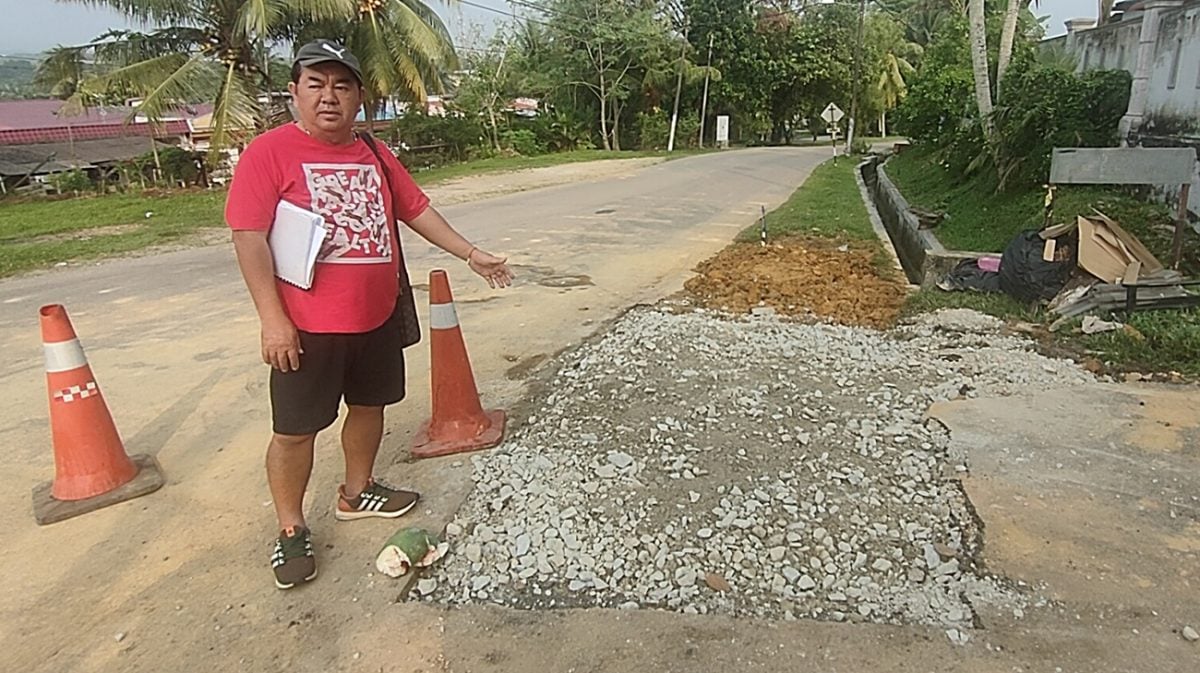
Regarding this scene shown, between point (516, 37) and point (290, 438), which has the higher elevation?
point (516, 37)

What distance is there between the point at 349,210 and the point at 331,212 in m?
0.06

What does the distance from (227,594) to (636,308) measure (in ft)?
13.3

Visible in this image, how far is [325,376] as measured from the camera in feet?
8.23

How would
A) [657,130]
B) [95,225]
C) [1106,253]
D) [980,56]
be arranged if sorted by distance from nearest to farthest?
[1106,253] → [95,225] → [980,56] → [657,130]

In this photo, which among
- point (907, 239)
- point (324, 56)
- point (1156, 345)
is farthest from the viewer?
point (907, 239)

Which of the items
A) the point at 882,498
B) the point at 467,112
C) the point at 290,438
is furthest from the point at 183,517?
the point at 467,112

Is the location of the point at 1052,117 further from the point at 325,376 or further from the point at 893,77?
the point at 893,77

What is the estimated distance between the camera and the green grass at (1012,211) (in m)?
6.94

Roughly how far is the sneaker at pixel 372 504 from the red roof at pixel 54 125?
1057 inches

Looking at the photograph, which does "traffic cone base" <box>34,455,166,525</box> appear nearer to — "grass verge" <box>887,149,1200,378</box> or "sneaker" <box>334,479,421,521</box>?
"sneaker" <box>334,479,421,521</box>

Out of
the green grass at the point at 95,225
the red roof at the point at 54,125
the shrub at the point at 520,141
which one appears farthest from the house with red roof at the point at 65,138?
the shrub at the point at 520,141

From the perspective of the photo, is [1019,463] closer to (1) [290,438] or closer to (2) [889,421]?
(2) [889,421]

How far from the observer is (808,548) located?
2646mm

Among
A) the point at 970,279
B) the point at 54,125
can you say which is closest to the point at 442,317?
the point at 970,279
